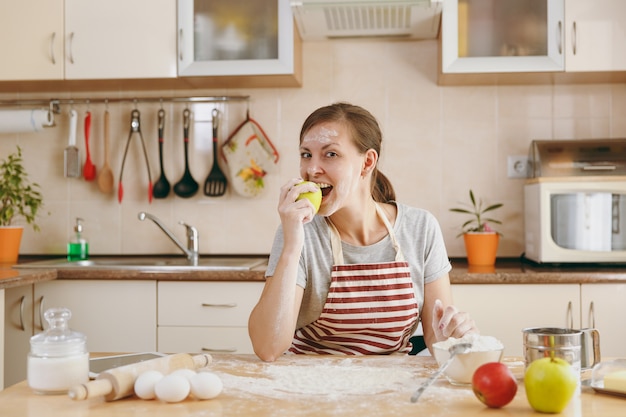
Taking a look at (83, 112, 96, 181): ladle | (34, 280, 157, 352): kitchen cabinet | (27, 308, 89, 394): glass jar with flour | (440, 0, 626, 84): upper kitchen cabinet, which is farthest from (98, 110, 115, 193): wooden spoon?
(27, 308, 89, 394): glass jar with flour

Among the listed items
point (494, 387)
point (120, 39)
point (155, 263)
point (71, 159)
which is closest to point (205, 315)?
point (155, 263)

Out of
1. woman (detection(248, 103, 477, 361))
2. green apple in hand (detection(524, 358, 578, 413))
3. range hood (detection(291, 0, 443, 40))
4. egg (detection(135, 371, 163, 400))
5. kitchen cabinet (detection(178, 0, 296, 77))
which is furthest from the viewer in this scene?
kitchen cabinet (detection(178, 0, 296, 77))

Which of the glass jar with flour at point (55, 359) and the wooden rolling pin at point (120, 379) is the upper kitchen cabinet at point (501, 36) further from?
the glass jar with flour at point (55, 359)

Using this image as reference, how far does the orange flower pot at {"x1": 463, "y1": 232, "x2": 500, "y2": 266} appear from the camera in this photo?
117 inches

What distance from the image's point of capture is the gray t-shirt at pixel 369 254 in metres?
1.89

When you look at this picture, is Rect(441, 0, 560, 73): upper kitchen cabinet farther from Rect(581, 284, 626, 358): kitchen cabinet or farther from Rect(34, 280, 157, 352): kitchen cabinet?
Rect(34, 280, 157, 352): kitchen cabinet

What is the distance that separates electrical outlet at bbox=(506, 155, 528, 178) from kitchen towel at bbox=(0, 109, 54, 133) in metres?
2.07

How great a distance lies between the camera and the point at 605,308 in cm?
267

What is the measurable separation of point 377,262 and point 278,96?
1602 mm

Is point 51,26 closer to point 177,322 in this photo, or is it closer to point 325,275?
point 177,322

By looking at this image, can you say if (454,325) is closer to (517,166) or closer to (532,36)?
(532,36)

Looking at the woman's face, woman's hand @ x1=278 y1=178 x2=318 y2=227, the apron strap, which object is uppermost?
the woman's face

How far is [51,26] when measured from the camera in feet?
10.2

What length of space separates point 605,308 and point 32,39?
99.5 inches
